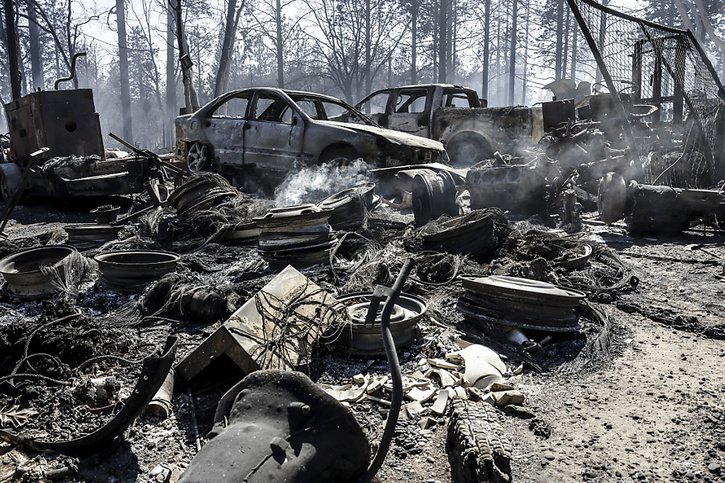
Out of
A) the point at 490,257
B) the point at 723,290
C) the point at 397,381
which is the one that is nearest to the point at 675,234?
the point at 723,290

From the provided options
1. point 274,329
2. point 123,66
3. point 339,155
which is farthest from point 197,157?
point 123,66

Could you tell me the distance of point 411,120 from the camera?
43.5ft

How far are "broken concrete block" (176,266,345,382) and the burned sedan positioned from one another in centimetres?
518

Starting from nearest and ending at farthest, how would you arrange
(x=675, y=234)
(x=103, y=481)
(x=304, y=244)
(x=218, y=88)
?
(x=103, y=481)
(x=304, y=244)
(x=675, y=234)
(x=218, y=88)

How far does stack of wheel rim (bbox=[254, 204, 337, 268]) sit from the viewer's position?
5836 millimetres

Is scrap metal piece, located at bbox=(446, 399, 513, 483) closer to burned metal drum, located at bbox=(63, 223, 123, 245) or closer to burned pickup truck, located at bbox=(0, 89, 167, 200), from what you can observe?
burned metal drum, located at bbox=(63, 223, 123, 245)

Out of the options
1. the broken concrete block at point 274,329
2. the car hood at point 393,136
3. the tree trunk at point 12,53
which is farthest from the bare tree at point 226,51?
the broken concrete block at point 274,329

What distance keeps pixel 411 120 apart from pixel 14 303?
31.9 ft

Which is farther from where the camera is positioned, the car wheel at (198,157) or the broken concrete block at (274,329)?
the car wheel at (198,157)

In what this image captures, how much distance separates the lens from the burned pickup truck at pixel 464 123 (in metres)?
12.3

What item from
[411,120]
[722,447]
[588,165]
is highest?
[411,120]

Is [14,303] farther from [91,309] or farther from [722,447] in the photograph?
[722,447]

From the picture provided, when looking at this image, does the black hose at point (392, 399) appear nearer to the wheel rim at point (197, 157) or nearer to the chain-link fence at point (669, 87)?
the chain-link fence at point (669, 87)

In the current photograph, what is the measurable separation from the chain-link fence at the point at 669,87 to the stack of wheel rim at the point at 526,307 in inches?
235
